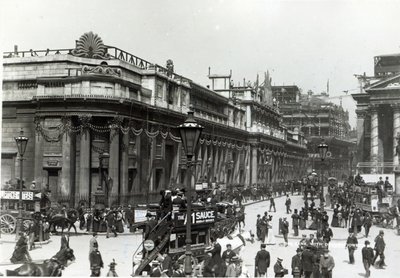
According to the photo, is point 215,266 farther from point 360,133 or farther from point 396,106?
point 360,133

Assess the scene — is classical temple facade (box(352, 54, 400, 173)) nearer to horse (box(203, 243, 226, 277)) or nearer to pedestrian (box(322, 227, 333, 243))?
pedestrian (box(322, 227, 333, 243))

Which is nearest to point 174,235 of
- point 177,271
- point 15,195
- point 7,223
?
point 177,271

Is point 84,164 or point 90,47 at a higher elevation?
point 90,47

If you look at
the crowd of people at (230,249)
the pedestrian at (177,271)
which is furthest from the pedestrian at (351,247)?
the pedestrian at (177,271)

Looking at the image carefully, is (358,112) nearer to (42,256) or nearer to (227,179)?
(227,179)

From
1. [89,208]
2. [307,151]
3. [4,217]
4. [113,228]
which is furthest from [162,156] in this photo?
[307,151]
